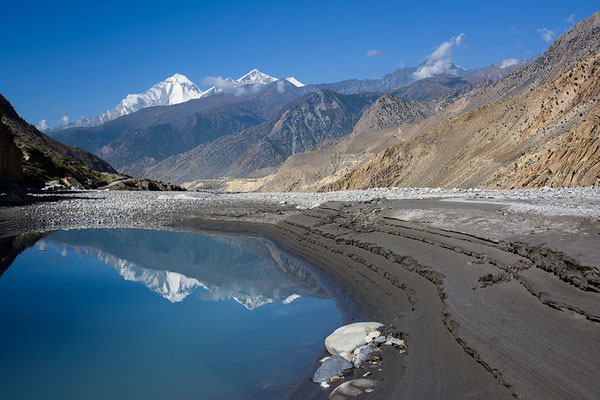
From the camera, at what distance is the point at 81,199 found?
111ft

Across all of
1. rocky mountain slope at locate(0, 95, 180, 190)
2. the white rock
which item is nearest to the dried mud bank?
the white rock

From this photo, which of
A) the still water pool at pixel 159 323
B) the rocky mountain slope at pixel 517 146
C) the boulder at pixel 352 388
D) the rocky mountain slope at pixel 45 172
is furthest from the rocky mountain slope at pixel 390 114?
the boulder at pixel 352 388

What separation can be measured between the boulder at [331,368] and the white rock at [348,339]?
474 millimetres

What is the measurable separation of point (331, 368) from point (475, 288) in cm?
326

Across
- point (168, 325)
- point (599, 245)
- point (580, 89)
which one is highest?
point (580, 89)

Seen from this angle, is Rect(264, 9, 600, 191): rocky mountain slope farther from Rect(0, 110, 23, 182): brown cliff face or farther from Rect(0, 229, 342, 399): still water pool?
Rect(0, 229, 342, 399): still water pool

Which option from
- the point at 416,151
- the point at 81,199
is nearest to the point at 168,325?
the point at 81,199

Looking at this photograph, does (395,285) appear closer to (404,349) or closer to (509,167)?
(404,349)

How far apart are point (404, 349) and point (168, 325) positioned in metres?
6.04

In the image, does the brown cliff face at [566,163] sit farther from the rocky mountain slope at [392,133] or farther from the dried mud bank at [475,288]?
the rocky mountain slope at [392,133]

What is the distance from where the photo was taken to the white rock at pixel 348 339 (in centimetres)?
743

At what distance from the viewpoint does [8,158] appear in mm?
34656

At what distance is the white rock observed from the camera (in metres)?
7.43

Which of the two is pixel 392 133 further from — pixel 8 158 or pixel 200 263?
pixel 200 263
